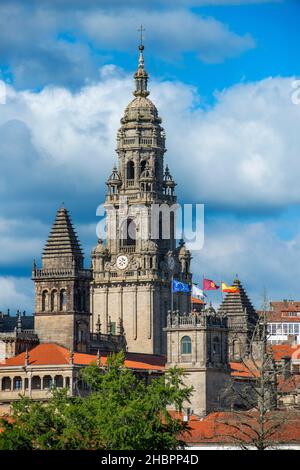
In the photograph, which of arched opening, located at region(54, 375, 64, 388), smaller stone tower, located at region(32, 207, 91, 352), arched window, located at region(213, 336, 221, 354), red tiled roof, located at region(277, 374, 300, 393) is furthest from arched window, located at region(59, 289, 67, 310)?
red tiled roof, located at region(277, 374, 300, 393)

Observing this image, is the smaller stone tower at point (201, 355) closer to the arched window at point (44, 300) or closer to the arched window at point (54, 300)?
the arched window at point (54, 300)

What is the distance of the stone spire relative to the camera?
190 meters

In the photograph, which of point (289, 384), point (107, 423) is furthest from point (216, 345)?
point (107, 423)

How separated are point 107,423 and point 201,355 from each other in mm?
58958

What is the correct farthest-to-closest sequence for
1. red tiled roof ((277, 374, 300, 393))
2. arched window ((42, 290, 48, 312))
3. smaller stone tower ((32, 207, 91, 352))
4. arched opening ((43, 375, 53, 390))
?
arched window ((42, 290, 48, 312)), red tiled roof ((277, 374, 300, 393)), smaller stone tower ((32, 207, 91, 352)), arched opening ((43, 375, 53, 390))

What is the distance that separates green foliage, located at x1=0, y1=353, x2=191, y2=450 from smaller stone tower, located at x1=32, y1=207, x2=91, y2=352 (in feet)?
173

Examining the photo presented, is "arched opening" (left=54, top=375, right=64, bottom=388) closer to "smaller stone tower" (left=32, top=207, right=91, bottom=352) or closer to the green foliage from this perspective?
"smaller stone tower" (left=32, top=207, right=91, bottom=352)

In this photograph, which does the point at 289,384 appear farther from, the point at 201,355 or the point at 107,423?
the point at 107,423

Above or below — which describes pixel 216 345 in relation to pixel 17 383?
above

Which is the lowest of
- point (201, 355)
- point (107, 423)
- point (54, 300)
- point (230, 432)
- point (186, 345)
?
point (107, 423)

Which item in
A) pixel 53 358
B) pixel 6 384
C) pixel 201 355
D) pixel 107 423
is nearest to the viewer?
pixel 107 423

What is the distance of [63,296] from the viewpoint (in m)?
188
